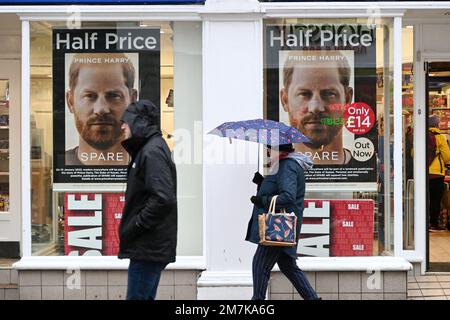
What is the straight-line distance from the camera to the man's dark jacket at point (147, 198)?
5.96 m

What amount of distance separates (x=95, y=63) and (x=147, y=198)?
2.67 m

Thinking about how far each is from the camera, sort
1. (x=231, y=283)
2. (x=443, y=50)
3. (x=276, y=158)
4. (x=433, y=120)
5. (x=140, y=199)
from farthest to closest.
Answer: (x=433, y=120), (x=443, y=50), (x=231, y=283), (x=276, y=158), (x=140, y=199)

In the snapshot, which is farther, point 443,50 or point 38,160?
point 443,50

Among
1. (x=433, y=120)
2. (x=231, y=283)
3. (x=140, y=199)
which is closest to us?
(x=140, y=199)

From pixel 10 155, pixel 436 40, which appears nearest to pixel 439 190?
pixel 436 40

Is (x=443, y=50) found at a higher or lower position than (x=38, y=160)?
higher

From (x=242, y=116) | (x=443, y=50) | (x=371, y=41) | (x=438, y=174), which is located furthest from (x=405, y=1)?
(x=438, y=174)

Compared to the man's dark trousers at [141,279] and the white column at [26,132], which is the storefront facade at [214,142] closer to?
the white column at [26,132]

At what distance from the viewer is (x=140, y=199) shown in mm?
6098

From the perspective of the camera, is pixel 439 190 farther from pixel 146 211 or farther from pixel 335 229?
pixel 146 211

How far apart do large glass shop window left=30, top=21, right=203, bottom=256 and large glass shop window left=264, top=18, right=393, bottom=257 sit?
3.25ft

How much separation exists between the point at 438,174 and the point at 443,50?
2997mm

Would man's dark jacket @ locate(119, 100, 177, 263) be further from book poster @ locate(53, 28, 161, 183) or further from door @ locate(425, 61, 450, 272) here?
door @ locate(425, 61, 450, 272)

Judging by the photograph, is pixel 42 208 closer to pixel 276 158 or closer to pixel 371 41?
pixel 276 158
